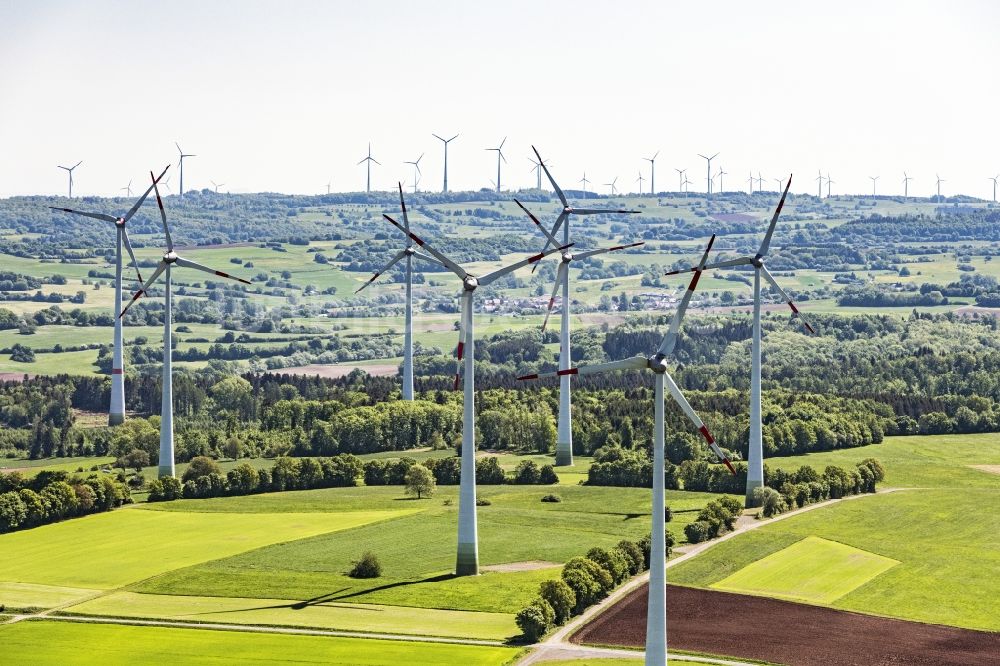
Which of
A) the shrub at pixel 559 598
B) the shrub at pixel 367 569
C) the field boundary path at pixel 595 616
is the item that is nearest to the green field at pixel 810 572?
the field boundary path at pixel 595 616

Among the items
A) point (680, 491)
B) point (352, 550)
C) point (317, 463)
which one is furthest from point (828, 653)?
point (317, 463)

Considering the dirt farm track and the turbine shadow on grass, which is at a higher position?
the turbine shadow on grass

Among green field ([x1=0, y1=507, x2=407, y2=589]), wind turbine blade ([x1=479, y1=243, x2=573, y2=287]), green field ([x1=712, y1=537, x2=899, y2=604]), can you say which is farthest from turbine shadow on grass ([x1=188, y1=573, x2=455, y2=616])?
wind turbine blade ([x1=479, y1=243, x2=573, y2=287])

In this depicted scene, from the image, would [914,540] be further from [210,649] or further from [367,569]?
[210,649]

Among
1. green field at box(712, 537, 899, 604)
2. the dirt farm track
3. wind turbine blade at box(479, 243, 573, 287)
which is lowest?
the dirt farm track

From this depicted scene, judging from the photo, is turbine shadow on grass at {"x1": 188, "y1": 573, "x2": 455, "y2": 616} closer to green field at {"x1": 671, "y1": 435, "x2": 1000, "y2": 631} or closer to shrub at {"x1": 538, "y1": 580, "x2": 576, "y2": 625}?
shrub at {"x1": 538, "y1": 580, "x2": 576, "y2": 625}

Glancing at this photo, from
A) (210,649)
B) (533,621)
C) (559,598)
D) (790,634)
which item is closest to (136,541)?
(210,649)

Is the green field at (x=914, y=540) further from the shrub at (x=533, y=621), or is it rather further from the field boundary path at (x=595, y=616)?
the shrub at (x=533, y=621)
